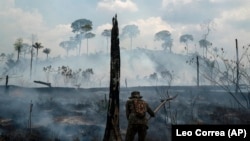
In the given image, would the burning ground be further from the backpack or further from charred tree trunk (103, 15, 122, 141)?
the backpack

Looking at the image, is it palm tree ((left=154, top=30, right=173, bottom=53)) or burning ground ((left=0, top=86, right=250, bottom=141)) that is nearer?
burning ground ((left=0, top=86, right=250, bottom=141))

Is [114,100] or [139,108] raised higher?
[114,100]

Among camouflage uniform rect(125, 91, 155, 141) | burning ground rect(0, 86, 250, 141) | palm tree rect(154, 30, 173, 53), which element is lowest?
burning ground rect(0, 86, 250, 141)

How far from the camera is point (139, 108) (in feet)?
31.4

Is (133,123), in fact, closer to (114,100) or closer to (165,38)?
(114,100)

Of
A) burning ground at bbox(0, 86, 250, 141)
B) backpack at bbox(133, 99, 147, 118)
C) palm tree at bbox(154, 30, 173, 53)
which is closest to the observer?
backpack at bbox(133, 99, 147, 118)

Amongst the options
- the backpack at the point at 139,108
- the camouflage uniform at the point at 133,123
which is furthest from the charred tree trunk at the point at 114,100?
the backpack at the point at 139,108

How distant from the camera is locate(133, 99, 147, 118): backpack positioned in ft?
31.2

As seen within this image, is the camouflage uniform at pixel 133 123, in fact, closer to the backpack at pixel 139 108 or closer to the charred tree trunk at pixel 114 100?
the backpack at pixel 139 108

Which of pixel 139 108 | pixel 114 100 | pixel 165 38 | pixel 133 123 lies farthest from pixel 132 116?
pixel 165 38

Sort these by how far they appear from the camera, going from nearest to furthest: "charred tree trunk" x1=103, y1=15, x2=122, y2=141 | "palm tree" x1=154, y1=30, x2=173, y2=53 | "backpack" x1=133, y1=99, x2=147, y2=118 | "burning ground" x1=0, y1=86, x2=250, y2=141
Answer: "backpack" x1=133, y1=99, x2=147, y2=118
"charred tree trunk" x1=103, y1=15, x2=122, y2=141
"burning ground" x1=0, y1=86, x2=250, y2=141
"palm tree" x1=154, y1=30, x2=173, y2=53

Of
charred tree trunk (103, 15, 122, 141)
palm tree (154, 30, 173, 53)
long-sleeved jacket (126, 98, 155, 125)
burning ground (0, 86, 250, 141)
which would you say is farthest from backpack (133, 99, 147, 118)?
palm tree (154, 30, 173, 53)

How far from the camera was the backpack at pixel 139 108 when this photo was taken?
950 cm

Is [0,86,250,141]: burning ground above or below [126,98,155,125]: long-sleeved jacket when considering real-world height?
below
